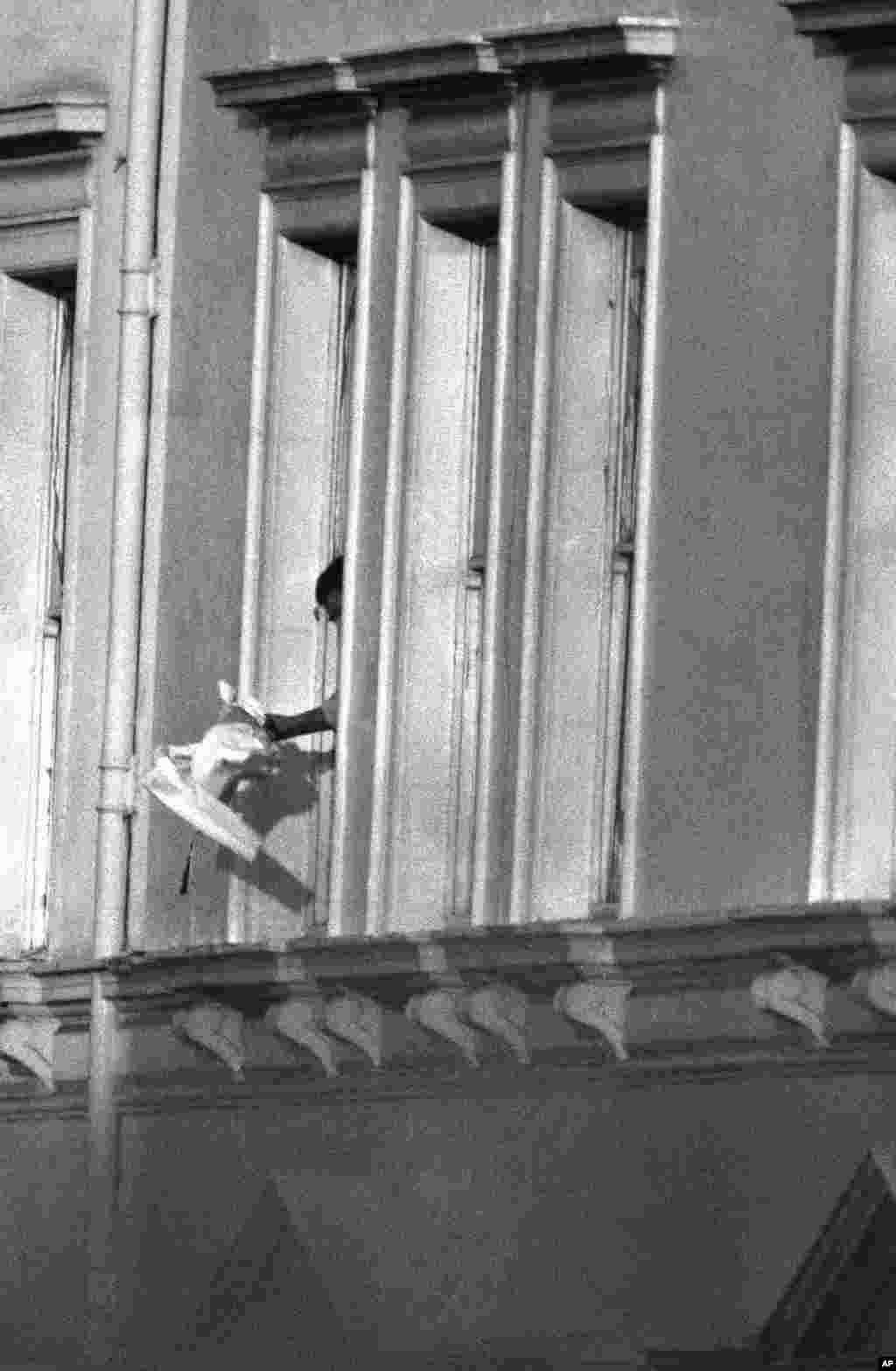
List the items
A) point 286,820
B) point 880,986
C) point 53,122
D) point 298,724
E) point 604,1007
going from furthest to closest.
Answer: point 53,122
point 286,820
point 298,724
point 604,1007
point 880,986

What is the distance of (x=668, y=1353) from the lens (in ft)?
105

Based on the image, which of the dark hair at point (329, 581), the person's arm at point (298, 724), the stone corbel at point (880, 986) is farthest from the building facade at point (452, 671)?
the dark hair at point (329, 581)

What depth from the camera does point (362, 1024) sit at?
113 ft

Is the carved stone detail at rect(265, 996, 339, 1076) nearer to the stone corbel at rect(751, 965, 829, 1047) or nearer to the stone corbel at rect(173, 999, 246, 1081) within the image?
the stone corbel at rect(173, 999, 246, 1081)

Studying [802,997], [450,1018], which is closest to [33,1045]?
[450,1018]

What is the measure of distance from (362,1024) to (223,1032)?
112 cm

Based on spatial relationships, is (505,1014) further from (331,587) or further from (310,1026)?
(331,587)

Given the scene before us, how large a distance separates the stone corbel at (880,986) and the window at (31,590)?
7496mm

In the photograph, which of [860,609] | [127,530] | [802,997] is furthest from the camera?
[127,530]

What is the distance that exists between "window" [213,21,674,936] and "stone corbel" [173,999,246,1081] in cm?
53

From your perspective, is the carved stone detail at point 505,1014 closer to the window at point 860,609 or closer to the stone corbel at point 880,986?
the window at point 860,609

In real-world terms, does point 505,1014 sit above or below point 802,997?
below

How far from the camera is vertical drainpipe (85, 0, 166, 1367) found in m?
36.2

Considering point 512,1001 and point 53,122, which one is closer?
point 512,1001
